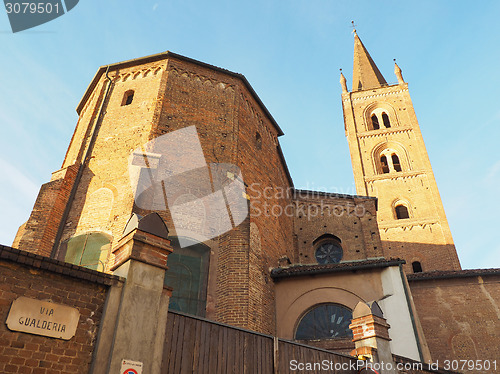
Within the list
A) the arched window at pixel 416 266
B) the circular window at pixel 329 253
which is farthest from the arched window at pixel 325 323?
the arched window at pixel 416 266

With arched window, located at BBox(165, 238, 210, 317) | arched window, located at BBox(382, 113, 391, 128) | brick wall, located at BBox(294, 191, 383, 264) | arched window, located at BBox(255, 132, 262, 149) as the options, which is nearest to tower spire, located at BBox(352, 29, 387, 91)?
arched window, located at BBox(382, 113, 391, 128)

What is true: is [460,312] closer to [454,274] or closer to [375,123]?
[454,274]

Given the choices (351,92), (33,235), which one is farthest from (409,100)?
(33,235)

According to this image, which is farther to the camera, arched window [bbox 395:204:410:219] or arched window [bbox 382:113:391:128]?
arched window [bbox 382:113:391:128]

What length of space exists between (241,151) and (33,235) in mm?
6286

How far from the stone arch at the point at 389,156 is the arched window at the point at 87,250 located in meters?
22.8

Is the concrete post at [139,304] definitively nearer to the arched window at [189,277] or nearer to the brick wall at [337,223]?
the arched window at [189,277]

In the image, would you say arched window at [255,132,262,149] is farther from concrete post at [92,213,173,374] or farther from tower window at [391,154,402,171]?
tower window at [391,154,402,171]

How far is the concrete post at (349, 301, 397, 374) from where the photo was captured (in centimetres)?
781

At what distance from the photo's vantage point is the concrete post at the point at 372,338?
25.6 feet

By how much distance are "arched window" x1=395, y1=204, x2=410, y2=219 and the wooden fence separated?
2076 cm

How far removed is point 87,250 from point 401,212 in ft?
71.8

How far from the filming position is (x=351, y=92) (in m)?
34.2

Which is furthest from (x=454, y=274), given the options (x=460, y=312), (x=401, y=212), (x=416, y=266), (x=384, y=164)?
(x=384, y=164)
